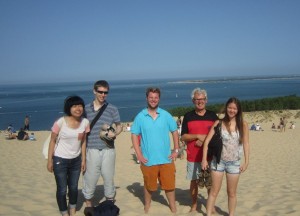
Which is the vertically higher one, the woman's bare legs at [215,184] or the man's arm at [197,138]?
the man's arm at [197,138]

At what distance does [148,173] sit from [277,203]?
2.31 metres

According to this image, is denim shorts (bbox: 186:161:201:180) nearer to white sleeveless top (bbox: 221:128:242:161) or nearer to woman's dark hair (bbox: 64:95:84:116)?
white sleeveless top (bbox: 221:128:242:161)

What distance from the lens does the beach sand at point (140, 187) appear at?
4.80 m

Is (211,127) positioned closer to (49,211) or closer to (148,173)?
(148,173)

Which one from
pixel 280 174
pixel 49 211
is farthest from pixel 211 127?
pixel 280 174

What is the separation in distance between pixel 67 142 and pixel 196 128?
183cm

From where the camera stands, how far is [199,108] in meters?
4.36

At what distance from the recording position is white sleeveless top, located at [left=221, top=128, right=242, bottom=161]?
3.96 m

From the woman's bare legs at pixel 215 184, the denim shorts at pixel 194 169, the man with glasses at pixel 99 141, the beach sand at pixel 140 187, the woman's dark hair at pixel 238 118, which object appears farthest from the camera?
the beach sand at pixel 140 187

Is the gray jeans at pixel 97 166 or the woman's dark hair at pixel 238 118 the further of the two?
the gray jeans at pixel 97 166

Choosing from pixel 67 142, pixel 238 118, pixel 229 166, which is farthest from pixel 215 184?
pixel 67 142

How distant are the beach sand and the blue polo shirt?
40.3 inches

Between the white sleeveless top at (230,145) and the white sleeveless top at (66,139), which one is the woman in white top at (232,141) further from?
the white sleeveless top at (66,139)

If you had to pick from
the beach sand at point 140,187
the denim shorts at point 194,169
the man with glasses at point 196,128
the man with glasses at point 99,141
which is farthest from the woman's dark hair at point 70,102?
the denim shorts at point 194,169
